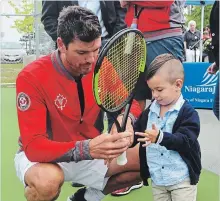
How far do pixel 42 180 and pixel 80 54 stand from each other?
632mm

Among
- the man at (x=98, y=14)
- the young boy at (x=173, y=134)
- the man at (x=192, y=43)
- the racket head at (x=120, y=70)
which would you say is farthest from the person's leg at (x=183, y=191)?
the man at (x=192, y=43)

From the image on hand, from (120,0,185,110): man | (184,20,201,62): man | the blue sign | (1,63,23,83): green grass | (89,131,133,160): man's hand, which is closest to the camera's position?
(89,131,133,160): man's hand

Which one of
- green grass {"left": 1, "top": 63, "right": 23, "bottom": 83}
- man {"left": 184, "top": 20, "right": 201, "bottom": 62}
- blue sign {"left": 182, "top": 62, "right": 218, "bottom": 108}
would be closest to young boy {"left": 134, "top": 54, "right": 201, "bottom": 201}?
blue sign {"left": 182, "top": 62, "right": 218, "bottom": 108}

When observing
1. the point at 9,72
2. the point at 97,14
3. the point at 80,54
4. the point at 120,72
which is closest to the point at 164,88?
the point at 120,72

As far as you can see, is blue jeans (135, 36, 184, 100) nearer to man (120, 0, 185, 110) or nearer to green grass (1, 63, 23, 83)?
man (120, 0, 185, 110)

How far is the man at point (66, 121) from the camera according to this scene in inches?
78.1

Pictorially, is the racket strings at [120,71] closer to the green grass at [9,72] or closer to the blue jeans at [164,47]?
the blue jeans at [164,47]

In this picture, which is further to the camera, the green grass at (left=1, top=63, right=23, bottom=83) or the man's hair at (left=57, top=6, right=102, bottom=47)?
the green grass at (left=1, top=63, right=23, bottom=83)

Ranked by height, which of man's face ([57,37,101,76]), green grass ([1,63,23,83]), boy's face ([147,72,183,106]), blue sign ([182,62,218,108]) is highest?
man's face ([57,37,101,76])

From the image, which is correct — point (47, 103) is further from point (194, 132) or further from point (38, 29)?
point (38, 29)

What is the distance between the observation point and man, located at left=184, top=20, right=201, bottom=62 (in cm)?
1074

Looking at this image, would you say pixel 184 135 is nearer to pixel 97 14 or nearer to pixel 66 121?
pixel 66 121

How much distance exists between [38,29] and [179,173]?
5.97m

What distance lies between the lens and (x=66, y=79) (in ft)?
7.21
